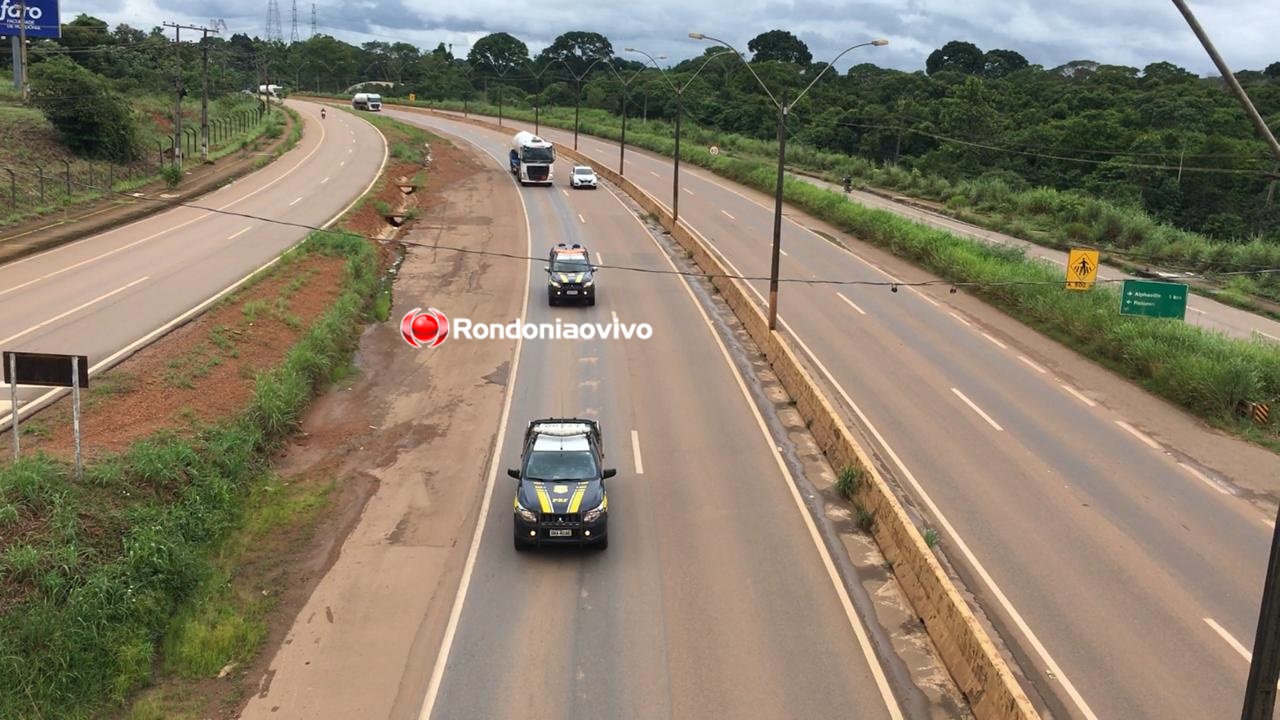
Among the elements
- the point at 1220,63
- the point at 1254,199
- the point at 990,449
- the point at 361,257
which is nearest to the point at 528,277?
the point at 361,257

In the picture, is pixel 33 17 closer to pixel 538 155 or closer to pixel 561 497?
pixel 538 155

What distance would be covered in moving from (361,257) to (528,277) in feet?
20.7

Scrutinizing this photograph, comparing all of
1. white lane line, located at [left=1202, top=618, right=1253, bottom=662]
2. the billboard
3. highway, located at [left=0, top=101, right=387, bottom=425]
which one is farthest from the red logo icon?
the billboard

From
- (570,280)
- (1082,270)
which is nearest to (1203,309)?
(1082,270)

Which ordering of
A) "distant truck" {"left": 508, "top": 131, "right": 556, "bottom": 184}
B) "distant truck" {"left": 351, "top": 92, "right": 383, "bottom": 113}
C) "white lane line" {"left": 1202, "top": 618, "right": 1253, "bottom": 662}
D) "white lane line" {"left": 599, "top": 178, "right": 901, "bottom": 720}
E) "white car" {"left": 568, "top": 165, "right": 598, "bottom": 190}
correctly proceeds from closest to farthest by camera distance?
"white lane line" {"left": 599, "top": 178, "right": 901, "bottom": 720} < "white lane line" {"left": 1202, "top": 618, "right": 1253, "bottom": 662} < "distant truck" {"left": 508, "top": 131, "right": 556, "bottom": 184} < "white car" {"left": 568, "top": 165, "right": 598, "bottom": 190} < "distant truck" {"left": 351, "top": 92, "right": 383, "bottom": 113}

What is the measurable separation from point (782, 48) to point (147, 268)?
157546mm

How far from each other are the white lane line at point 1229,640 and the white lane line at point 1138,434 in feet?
26.9

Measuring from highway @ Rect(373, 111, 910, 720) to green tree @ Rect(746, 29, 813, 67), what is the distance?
6349 inches

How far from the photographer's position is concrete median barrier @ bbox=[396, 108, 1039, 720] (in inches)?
452

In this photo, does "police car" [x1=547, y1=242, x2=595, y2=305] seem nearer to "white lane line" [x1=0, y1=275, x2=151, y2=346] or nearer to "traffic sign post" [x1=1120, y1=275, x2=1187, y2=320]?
"white lane line" [x1=0, y1=275, x2=151, y2=346]

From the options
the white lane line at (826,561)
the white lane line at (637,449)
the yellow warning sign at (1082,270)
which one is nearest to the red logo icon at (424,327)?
the white lane line at (826,561)

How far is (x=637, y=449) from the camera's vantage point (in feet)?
68.7

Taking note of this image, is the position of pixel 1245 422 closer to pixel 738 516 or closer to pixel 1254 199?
pixel 738 516

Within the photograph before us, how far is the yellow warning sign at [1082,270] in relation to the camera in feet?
90.4
